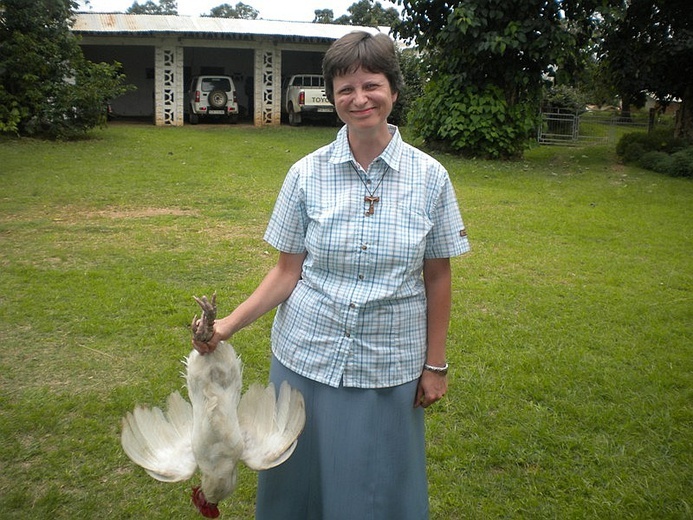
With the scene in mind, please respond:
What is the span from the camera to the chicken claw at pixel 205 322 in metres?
1.87

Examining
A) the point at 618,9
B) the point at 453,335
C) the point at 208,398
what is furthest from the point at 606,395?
the point at 618,9

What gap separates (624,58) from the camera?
1546 centimetres

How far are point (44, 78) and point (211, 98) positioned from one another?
726 centimetres

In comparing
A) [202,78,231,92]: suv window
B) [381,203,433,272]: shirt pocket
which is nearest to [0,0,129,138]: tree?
[202,78,231,92]: suv window

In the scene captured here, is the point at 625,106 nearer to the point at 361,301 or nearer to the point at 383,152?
the point at 383,152

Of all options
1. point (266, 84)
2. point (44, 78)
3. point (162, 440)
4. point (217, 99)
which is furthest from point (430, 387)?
point (266, 84)

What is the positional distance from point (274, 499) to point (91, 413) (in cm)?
206

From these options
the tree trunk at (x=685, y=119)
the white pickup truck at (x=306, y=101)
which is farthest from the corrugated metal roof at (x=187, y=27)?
the tree trunk at (x=685, y=119)

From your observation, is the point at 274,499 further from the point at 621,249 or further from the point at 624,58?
the point at 624,58

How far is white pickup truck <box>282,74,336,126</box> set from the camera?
22.3m

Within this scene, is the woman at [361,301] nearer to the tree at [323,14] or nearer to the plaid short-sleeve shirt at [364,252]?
the plaid short-sleeve shirt at [364,252]

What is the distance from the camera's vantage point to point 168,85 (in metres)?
21.9

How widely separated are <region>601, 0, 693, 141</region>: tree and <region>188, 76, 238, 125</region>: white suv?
1195 centimetres

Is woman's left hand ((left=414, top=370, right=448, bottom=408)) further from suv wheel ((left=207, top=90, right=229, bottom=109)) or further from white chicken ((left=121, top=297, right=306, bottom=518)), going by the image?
suv wheel ((left=207, top=90, right=229, bottom=109))
